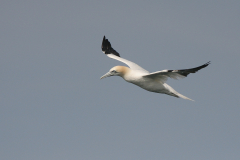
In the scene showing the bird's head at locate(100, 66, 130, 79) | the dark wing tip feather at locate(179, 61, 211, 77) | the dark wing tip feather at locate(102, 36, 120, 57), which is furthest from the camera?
the dark wing tip feather at locate(102, 36, 120, 57)

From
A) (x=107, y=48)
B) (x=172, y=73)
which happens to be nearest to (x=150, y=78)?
(x=172, y=73)

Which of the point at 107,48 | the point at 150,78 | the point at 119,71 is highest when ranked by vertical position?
the point at 107,48

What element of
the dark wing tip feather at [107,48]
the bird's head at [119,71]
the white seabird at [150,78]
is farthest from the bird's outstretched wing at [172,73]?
the dark wing tip feather at [107,48]

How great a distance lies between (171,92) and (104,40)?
7000 millimetres

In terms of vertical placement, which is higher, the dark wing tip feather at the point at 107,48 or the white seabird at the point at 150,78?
the dark wing tip feather at the point at 107,48

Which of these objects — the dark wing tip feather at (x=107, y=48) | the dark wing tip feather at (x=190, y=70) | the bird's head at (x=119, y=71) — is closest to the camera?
the dark wing tip feather at (x=190, y=70)

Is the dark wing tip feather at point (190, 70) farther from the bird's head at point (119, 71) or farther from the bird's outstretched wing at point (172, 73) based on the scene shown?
the bird's head at point (119, 71)

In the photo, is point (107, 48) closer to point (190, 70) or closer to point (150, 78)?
point (150, 78)

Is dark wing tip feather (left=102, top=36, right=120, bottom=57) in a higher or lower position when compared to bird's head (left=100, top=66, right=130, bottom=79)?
higher

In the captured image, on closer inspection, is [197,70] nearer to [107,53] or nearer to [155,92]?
[155,92]

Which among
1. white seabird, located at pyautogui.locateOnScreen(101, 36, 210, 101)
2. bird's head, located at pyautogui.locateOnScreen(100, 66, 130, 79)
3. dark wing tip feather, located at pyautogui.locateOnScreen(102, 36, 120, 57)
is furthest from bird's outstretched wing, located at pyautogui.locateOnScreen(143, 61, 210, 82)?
dark wing tip feather, located at pyautogui.locateOnScreen(102, 36, 120, 57)

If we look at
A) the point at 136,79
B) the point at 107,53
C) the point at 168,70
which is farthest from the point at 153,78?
the point at 107,53

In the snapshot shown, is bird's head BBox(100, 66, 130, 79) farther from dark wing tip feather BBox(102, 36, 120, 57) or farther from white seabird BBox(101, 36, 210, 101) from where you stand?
dark wing tip feather BBox(102, 36, 120, 57)

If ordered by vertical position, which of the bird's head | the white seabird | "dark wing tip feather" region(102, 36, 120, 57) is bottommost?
the white seabird
